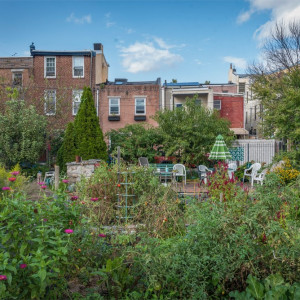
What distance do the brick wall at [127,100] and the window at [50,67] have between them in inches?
151

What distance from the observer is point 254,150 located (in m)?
22.8

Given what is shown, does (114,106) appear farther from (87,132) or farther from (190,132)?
(190,132)

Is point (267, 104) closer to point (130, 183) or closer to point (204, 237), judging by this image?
point (130, 183)

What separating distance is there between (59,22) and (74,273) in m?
7.75

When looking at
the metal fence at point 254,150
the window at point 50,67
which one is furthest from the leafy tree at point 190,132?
the window at point 50,67

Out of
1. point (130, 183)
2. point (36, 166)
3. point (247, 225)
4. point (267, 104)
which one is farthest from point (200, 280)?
point (36, 166)

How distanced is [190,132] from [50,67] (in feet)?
46.0

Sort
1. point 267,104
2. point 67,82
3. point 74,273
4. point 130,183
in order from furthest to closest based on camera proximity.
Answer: point 67,82, point 267,104, point 130,183, point 74,273

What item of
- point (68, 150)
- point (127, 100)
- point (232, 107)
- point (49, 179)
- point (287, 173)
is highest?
point (127, 100)

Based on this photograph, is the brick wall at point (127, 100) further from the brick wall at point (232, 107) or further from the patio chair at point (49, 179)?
the patio chair at point (49, 179)

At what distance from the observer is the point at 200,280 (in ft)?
11.6

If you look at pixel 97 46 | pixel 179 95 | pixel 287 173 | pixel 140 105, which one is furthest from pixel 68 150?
pixel 97 46

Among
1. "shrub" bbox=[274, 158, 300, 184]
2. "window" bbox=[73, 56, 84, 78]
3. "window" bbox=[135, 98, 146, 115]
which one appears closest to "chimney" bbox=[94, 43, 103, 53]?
"window" bbox=[73, 56, 84, 78]

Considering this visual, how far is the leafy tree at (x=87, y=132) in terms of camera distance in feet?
61.7
